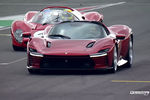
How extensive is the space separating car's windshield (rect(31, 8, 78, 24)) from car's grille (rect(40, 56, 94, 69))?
258 inches

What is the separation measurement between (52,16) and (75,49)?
719cm

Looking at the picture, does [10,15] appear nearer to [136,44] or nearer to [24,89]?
[136,44]

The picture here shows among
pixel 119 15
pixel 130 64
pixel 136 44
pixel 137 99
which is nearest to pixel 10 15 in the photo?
pixel 119 15

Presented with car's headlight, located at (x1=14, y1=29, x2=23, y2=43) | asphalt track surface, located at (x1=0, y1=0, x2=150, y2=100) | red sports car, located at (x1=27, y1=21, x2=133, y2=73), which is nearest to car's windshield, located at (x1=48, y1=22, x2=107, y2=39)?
red sports car, located at (x1=27, y1=21, x2=133, y2=73)

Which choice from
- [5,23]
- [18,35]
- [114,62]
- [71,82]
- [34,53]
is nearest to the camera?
[71,82]

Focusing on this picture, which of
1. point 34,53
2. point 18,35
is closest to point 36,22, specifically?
point 18,35

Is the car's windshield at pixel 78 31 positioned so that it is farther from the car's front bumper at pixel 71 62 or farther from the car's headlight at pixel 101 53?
the car's front bumper at pixel 71 62

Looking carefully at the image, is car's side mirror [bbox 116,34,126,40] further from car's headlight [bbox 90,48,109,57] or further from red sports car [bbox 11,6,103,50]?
red sports car [bbox 11,6,103,50]

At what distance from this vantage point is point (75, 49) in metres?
14.3

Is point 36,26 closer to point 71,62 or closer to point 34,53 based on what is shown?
point 34,53

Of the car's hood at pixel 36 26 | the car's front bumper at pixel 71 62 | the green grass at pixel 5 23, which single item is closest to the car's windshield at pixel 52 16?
the car's hood at pixel 36 26

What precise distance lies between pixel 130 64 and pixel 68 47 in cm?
235

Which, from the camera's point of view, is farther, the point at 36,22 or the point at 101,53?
the point at 36,22

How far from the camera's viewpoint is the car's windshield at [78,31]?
15.1 meters
